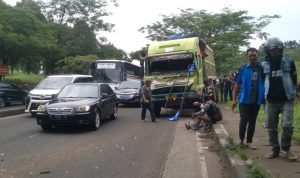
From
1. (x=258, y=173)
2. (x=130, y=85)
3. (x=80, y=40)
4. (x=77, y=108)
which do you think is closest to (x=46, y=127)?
(x=77, y=108)

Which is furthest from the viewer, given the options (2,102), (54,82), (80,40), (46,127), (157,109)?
(80,40)

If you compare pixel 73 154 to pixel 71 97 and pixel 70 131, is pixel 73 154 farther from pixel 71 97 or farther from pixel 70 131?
pixel 71 97

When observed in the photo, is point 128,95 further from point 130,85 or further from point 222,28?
point 222,28

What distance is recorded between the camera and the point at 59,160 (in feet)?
30.0

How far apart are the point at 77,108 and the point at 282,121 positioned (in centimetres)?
714

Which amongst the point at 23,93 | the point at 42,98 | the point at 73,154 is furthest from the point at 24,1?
the point at 73,154

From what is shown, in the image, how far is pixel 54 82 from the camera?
20.0 metres

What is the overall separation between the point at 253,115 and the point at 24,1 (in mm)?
45618

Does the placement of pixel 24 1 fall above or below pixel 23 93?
above

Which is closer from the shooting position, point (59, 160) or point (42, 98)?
point (59, 160)

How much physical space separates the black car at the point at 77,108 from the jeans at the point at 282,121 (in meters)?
6.77

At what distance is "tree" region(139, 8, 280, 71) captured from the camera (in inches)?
1489

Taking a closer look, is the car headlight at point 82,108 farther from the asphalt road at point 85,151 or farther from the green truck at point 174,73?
the green truck at point 174,73

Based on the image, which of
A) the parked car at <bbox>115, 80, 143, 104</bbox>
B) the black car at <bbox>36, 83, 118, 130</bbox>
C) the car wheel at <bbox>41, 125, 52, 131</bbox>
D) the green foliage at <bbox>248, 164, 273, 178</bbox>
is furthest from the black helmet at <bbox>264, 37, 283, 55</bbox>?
the parked car at <bbox>115, 80, 143, 104</bbox>
